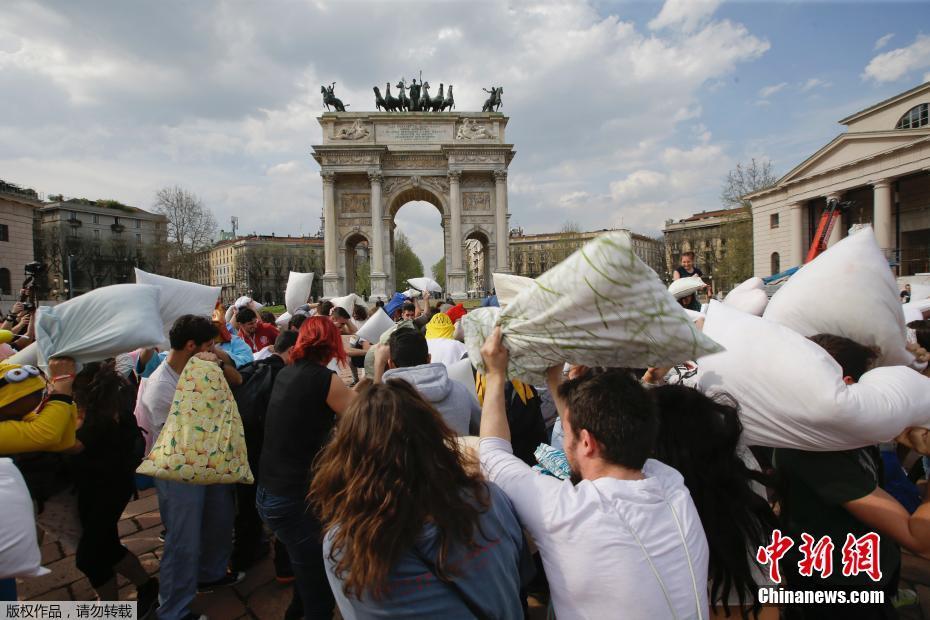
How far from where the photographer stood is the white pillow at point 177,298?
4.16 m

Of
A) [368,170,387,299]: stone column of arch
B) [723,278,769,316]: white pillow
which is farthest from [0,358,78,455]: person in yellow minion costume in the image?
[368,170,387,299]: stone column of arch

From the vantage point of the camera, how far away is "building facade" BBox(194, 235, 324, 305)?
76688 mm

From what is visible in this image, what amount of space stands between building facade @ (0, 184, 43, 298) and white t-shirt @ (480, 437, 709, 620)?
140 ft

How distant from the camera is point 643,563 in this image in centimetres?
126

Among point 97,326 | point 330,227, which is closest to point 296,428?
point 97,326

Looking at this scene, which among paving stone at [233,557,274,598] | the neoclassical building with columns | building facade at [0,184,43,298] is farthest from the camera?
building facade at [0,184,43,298]

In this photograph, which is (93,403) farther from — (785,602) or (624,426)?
(785,602)

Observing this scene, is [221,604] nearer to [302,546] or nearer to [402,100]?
[302,546]

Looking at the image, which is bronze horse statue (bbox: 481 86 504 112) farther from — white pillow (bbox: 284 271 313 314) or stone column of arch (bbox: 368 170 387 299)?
white pillow (bbox: 284 271 313 314)

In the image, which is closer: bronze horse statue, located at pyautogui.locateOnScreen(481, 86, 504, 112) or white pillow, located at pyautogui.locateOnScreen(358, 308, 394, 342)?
white pillow, located at pyautogui.locateOnScreen(358, 308, 394, 342)

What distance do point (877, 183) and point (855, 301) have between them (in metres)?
34.2

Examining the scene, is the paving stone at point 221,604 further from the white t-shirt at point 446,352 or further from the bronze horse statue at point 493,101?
the bronze horse statue at point 493,101

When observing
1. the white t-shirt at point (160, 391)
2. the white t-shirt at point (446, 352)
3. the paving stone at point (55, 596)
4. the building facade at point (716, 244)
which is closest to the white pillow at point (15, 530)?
the white t-shirt at point (160, 391)

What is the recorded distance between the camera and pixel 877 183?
88.0 feet
